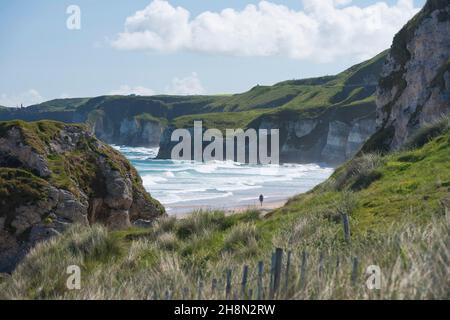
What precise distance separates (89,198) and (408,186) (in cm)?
1289

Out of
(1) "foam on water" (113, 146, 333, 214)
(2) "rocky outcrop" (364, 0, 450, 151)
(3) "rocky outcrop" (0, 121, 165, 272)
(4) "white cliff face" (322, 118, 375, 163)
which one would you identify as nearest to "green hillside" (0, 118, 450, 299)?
(3) "rocky outcrop" (0, 121, 165, 272)

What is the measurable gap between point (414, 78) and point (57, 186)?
22.9 meters

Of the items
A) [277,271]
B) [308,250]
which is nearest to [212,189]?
[308,250]

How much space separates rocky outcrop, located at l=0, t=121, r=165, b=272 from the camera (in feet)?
55.3

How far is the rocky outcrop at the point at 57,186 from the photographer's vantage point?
16.8 metres

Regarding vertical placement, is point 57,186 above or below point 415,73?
below

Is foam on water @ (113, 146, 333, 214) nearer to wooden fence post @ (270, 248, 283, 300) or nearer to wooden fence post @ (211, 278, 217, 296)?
wooden fence post @ (211, 278, 217, 296)

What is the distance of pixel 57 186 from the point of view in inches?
721

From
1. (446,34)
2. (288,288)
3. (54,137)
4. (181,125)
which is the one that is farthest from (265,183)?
(181,125)

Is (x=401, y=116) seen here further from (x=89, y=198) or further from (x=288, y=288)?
(x=288, y=288)

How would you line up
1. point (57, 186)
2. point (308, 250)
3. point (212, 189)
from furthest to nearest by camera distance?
point (212, 189) < point (57, 186) < point (308, 250)

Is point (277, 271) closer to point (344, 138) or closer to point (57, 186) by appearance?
point (57, 186)

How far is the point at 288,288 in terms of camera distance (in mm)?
4742

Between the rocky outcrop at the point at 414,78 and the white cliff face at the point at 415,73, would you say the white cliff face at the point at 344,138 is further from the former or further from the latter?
the white cliff face at the point at 415,73
